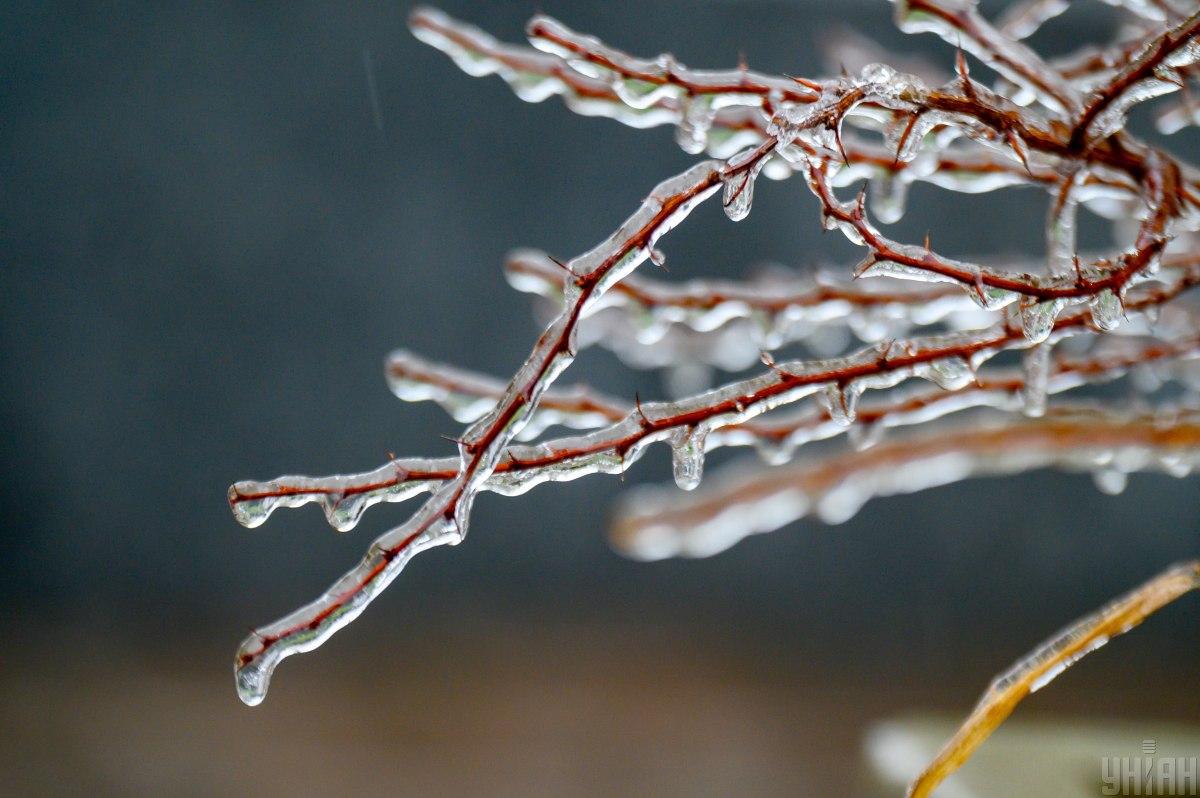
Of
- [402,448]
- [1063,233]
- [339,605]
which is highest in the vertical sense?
[402,448]

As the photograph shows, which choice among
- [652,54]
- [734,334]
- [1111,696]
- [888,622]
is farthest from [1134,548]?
[734,334]

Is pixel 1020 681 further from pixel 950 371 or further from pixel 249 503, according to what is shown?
pixel 249 503

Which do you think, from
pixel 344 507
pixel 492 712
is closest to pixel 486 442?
pixel 344 507

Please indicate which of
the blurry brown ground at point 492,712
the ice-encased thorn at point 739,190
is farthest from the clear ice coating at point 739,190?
the blurry brown ground at point 492,712

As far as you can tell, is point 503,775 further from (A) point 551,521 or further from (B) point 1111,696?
(B) point 1111,696

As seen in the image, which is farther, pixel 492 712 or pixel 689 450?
pixel 492 712

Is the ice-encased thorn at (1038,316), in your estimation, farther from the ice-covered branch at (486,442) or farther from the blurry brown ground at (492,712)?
the blurry brown ground at (492,712)

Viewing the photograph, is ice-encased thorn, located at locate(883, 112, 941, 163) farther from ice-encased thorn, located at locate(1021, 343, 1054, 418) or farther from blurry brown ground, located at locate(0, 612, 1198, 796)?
blurry brown ground, located at locate(0, 612, 1198, 796)

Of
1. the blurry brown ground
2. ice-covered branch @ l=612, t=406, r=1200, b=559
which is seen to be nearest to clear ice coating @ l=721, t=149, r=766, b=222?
ice-covered branch @ l=612, t=406, r=1200, b=559
